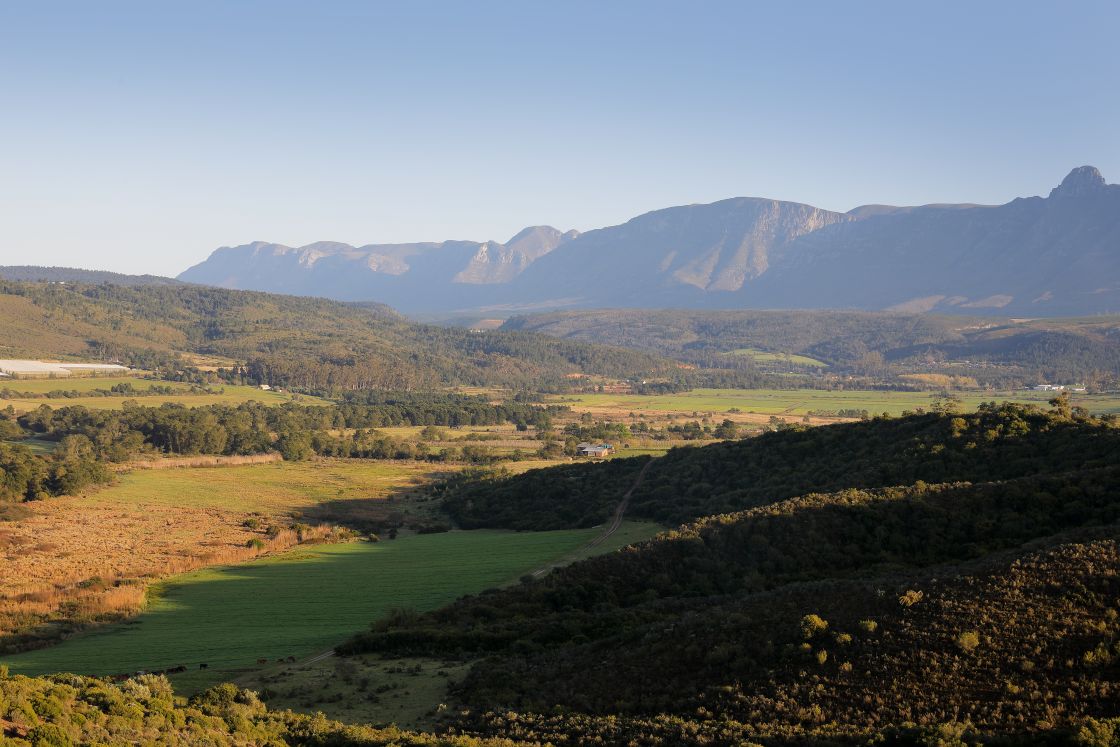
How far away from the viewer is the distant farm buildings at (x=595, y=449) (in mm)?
103469

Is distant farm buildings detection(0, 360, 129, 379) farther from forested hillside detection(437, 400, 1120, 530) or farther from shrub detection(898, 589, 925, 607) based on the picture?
shrub detection(898, 589, 925, 607)

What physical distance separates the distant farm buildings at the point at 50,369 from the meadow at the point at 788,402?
297 ft

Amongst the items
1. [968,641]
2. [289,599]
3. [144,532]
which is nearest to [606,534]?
[289,599]

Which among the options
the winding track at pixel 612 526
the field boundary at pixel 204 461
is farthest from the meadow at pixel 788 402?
the winding track at pixel 612 526

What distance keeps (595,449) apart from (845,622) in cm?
8386

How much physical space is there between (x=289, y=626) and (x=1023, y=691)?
25.2 meters

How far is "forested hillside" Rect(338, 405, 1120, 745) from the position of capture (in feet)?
65.7

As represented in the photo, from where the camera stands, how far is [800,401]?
177 meters

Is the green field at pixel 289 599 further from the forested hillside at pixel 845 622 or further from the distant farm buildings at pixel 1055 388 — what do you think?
the distant farm buildings at pixel 1055 388

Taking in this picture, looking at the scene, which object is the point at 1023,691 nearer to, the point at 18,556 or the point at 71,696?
the point at 71,696

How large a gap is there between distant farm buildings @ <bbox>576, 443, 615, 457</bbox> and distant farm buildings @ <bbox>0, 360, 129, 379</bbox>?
4299 inches

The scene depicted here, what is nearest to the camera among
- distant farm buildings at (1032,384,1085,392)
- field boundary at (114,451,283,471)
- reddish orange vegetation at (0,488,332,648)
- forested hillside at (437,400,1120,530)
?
reddish orange vegetation at (0,488,332,648)

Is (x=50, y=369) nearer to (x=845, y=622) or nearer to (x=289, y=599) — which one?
(x=289, y=599)

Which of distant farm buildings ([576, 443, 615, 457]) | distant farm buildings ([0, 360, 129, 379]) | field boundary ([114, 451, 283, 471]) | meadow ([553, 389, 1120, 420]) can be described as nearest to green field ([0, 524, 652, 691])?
field boundary ([114, 451, 283, 471])
